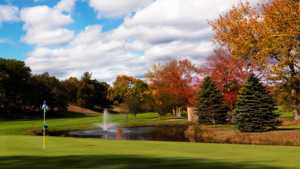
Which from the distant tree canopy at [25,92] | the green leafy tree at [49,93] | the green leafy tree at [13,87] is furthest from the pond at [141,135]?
the green leafy tree at [49,93]

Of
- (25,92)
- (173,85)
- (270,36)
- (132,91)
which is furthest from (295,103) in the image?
(25,92)

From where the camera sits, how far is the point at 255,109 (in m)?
38.5

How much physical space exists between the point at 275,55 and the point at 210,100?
42.0ft

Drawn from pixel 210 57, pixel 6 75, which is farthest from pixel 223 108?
pixel 6 75

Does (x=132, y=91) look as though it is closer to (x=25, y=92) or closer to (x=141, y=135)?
(x=25, y=92)

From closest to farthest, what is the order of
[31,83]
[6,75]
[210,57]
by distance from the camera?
[210,57]
[6,75]
[31,83]

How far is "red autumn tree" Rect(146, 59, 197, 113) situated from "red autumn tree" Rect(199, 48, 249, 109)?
41.3ft

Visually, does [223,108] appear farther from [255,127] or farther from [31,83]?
[31,83]

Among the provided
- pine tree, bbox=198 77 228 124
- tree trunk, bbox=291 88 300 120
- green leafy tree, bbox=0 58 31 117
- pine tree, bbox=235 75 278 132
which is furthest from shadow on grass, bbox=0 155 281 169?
green leafy tree, bbox=0 58 31 117

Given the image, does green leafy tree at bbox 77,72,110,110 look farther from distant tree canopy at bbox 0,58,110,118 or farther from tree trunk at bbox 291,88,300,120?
tree trunk at bbox 291,88,300,120

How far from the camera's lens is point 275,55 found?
3812 centimetres

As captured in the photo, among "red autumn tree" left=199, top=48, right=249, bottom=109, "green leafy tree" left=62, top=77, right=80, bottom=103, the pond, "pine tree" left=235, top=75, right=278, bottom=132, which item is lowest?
the pond

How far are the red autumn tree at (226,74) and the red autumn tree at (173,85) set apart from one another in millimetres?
12602

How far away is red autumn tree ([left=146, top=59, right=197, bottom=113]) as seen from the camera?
68200 mm
